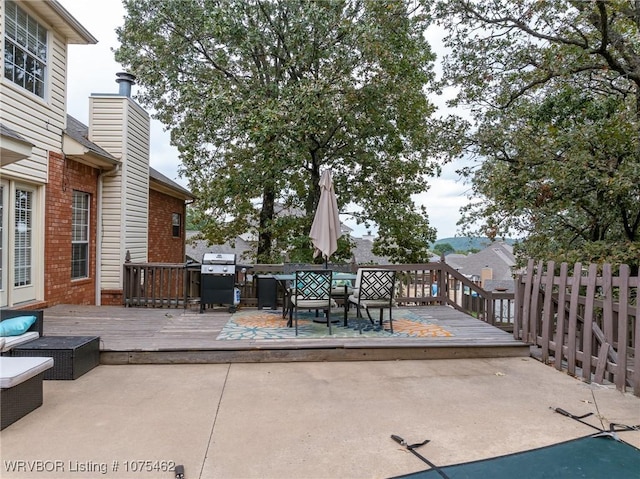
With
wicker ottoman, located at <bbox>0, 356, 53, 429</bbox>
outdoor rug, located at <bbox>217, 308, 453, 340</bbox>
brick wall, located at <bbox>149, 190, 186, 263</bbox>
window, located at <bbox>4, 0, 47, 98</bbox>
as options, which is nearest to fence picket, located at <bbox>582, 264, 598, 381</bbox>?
outdoor rug, located at <bbox>217, 308, 453, 340</bbox>

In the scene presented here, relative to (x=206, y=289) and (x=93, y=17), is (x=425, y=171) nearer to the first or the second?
(x=206, y=289)

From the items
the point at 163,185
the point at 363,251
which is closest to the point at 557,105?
the point at 163,185

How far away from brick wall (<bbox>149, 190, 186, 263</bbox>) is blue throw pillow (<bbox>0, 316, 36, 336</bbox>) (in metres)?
6.93

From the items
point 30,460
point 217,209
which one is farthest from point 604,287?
point 217,209

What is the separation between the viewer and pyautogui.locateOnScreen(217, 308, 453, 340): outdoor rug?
5.67m

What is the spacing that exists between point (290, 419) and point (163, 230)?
1039 centimetres

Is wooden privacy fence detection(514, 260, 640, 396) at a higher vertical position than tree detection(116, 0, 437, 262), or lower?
lower

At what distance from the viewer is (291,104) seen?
9.23m

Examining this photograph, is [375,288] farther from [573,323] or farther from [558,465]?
[558,465]

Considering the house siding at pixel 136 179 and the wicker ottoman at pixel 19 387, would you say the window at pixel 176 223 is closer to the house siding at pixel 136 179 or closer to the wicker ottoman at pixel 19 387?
the house siding at pixel 136 179

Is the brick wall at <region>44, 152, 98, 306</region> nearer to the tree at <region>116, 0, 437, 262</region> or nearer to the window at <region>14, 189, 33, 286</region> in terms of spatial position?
the window at <region>14, 189, 33, 286</region>

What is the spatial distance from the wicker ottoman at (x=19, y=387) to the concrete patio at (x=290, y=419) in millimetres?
78

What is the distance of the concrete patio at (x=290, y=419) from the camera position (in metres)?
2.68

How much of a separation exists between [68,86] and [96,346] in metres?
5.50
